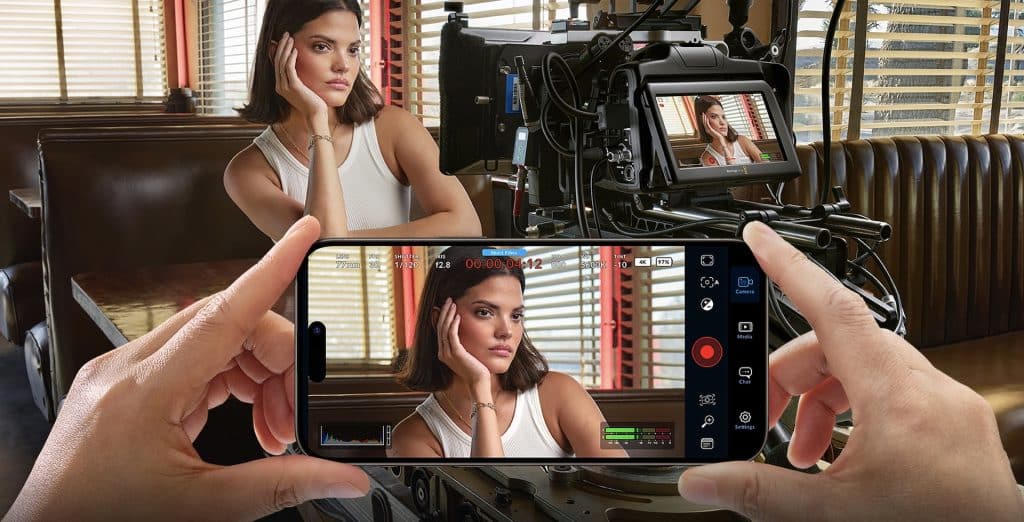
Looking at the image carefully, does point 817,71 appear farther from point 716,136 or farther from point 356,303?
point 356,303

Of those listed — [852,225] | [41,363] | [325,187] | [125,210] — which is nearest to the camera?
[852,225]

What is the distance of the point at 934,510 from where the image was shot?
45 centimetres

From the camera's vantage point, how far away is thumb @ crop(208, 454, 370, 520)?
1.70ft

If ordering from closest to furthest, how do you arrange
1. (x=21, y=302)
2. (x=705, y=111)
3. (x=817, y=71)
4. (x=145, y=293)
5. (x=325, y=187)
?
(x=705, y=111), (x=145, y=293), (x=325, y=187), (x=817, y=71), (x=21, y=302)

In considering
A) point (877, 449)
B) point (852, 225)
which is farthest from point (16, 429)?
point (877, 449)

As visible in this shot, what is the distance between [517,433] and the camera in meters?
0.57

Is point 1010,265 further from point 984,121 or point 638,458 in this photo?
point 638,458

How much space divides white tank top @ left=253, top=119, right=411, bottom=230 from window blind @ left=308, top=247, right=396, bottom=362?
1.10 metres

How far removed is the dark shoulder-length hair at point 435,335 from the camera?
573 mm

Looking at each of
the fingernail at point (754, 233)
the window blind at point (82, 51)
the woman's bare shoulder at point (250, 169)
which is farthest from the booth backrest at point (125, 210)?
the window blind at point (82, 51)

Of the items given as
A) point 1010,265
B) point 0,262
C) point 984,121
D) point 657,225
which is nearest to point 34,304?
point 0,262

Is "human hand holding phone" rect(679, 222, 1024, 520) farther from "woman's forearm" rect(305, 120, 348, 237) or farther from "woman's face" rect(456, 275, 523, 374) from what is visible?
"woman's forearm" rect(305, 120, 348, 237)

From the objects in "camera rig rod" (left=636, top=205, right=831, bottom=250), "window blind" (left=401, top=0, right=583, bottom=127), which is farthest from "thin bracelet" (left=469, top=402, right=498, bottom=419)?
"window blind" (left=401, top=0, right=583, bottom=127)

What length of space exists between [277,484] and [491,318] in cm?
16
